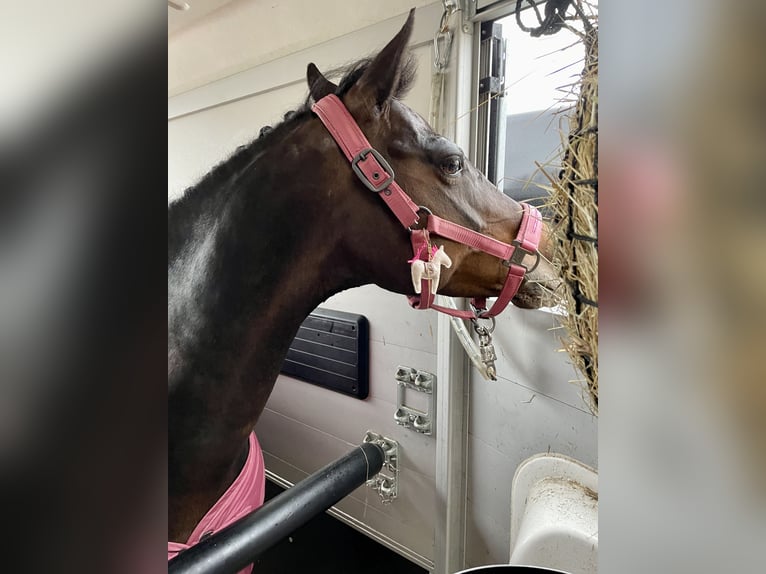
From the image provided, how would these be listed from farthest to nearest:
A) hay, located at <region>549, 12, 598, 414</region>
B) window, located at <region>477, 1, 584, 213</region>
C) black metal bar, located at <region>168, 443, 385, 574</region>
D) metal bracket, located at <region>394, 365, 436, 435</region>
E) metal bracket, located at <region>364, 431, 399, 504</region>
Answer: metal bracket, located at <region>364, 431, 399, 504</region> → metal bracket, located at <region>394, 365, 436, 435</region> → window, located at <region>477, 1, 584, 213</region> → black metal bar, located at <region>168, 443, 385, 574</region> → hay, located at <region>549, 12, 598, 414</region>

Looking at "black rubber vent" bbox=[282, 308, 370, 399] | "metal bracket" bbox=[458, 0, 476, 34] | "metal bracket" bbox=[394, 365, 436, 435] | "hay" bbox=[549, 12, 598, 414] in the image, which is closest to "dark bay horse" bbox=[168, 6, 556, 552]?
"hay" bbox=[549, 12, 598, 414]

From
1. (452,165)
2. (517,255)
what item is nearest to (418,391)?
(517,255)

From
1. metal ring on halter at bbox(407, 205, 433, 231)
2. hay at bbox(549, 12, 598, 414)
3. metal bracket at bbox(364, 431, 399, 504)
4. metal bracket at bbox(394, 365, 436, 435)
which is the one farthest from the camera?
metal bracket at bbox(364, 431, 399, 504)

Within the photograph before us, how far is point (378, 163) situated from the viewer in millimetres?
643

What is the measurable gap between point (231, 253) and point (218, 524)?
41cm

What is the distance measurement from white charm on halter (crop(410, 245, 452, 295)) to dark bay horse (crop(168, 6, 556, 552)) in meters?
0.02

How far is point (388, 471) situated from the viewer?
1380 mm

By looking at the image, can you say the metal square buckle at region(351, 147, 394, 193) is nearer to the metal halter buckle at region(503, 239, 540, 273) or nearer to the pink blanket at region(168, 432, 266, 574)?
the metal halter buckle at region(503, 239, 540, 273)

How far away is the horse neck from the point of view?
61 cm

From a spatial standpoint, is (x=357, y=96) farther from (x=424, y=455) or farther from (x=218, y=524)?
(x=424, y=455)

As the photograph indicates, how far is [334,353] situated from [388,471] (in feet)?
1.39

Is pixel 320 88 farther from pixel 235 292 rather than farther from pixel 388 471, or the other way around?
pixel 388 471

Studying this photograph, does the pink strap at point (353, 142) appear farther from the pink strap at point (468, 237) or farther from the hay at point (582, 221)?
the hay at point (582, 221)
